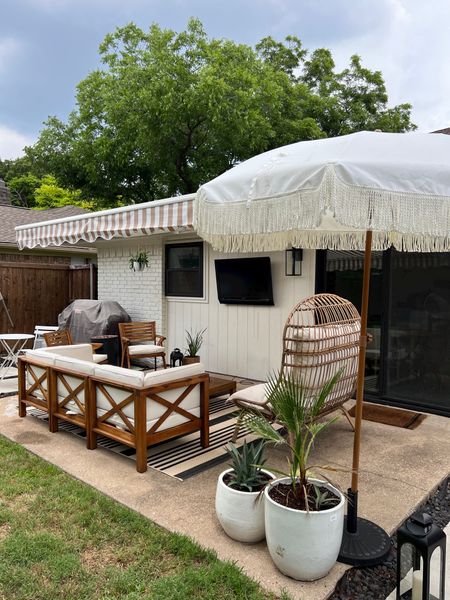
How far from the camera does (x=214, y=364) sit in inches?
266

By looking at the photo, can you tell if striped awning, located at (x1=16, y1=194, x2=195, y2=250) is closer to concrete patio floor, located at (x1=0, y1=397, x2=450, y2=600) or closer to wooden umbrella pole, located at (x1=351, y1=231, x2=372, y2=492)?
concrete patio floor, located at (x1=0, y1=397, x2=450, y2=600)

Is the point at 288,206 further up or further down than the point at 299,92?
further down

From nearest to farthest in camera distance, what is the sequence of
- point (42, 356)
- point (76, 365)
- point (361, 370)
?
point (361, 370)
point (76, 365)
point (42, 356)

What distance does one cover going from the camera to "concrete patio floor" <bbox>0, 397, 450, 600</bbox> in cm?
228

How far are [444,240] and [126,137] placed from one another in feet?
38.2

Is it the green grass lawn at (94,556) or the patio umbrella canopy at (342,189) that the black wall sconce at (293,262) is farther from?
the green grass lawn at (94,556)

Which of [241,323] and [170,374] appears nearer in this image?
[170,374]

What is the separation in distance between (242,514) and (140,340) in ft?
15.9

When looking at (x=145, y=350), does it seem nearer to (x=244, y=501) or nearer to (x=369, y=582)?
(x=244, y=501)

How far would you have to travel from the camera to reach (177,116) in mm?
11438

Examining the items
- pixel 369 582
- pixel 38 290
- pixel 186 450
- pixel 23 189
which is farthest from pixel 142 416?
pixel 23 189

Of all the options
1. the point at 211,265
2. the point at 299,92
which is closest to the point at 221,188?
the point at 211,265

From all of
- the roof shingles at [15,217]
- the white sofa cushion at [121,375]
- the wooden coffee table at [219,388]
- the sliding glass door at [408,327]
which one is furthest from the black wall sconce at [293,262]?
the roof shingles at [15,217]

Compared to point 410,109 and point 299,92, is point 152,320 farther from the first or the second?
point 410,109
